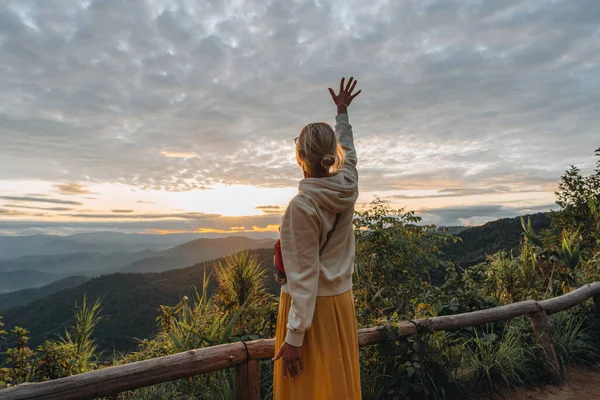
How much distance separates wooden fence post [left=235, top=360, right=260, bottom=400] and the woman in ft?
2.59

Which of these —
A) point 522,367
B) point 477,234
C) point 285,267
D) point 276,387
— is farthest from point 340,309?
point 477,234

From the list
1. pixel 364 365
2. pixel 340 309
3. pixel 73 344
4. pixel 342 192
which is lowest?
pixel 364 365

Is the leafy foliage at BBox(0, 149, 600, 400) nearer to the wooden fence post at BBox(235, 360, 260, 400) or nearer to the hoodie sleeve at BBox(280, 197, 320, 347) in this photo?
the wooden fence post at BBox(235, 360, 260, 400)

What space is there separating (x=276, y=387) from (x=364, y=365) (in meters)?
1.78

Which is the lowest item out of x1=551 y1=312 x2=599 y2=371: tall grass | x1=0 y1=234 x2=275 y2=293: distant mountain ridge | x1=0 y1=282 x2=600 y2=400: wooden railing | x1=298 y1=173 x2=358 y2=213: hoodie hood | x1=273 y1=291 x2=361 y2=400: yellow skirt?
x1=0 y1=234 x2=275 y2=293: distant mountain ridge

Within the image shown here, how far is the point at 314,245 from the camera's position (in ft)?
5.87

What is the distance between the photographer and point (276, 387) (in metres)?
2.01

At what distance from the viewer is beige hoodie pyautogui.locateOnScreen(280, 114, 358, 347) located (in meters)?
1.75

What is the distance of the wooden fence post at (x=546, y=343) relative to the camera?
4152 millimetres

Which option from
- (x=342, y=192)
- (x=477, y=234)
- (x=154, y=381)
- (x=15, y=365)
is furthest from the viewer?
(x=477, y=234)

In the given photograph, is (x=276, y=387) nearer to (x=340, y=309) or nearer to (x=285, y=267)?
(x=340, y=309)

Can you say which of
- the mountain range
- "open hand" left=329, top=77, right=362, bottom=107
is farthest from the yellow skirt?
the mountain range

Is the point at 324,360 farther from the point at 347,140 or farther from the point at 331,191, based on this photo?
the point at 347,140

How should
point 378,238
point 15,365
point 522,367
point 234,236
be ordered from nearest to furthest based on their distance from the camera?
point 15,365 → point 522,367 → point 234,236 → point 378,238
